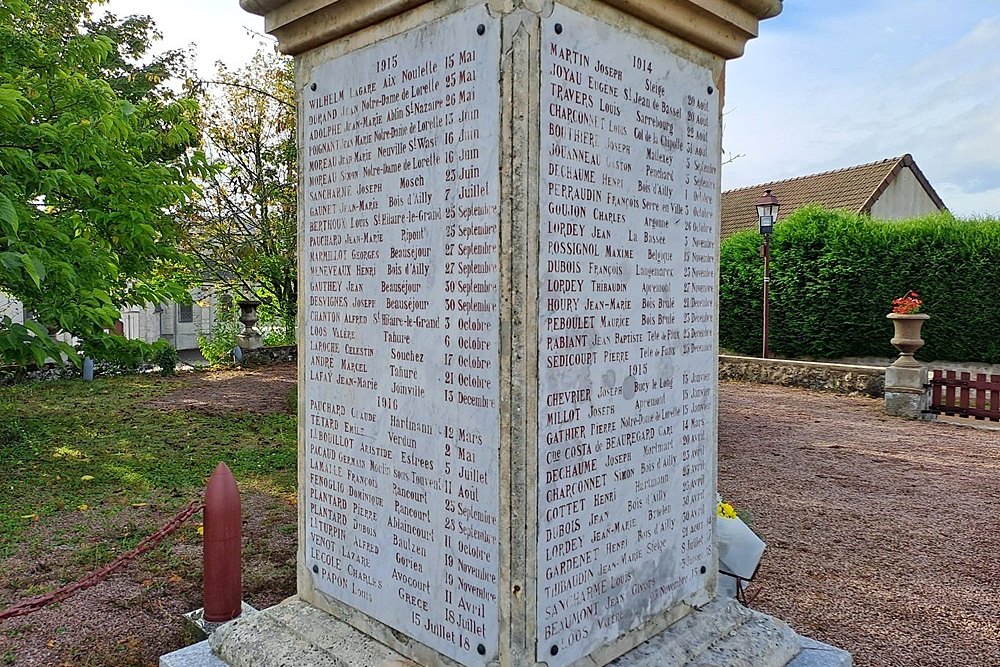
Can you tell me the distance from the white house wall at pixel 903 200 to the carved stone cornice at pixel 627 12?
21302mm

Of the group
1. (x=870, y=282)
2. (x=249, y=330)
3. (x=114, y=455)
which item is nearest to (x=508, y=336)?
(x=114, y=455)

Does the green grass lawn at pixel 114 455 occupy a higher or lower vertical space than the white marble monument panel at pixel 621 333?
lower

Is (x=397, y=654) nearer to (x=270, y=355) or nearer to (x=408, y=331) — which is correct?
(x=408, y=331)

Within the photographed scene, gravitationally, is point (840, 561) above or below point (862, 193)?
below

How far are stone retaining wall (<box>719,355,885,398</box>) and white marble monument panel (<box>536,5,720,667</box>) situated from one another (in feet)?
40.0

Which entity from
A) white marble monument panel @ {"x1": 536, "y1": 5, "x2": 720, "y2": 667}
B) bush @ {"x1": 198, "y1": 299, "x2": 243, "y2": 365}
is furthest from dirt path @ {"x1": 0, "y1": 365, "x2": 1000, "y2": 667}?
bush @ {"x1": 198, "y1": 299, "x2": 243, "y2": 365}

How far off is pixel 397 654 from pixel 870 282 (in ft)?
55.8

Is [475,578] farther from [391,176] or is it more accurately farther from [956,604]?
[956,604]

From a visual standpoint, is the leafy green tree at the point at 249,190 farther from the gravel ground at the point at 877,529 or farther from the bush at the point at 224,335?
the gravel ground at the point at 877,529

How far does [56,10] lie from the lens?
1092 cm

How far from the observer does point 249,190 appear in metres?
14.7

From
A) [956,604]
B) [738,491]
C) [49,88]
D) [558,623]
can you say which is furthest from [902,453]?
[49,88]

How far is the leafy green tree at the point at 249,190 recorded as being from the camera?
13.6 m

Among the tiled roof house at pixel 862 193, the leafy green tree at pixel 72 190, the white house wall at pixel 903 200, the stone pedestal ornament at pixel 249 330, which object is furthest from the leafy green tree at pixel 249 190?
the white house wall at pixel 903 200
